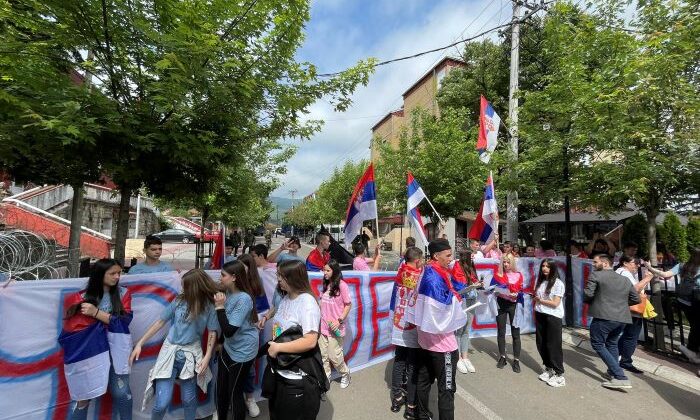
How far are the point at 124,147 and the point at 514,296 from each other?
18.7 feet

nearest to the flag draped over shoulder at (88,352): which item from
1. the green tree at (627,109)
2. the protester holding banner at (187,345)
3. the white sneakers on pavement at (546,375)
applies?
the protester holding banner at (187,345)

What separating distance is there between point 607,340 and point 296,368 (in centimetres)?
478

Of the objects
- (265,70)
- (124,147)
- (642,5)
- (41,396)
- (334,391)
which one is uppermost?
(642,5)

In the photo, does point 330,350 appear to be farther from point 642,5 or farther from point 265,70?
point 642,5

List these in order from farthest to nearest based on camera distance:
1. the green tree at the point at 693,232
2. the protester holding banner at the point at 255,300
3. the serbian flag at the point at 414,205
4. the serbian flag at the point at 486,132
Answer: the green tree at the point at 693,232
the serbian flag at the point at 486,132
the serbian flag at the point at 414,205
the protester holding banner at the point at 255,300

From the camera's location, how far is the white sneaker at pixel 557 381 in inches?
197

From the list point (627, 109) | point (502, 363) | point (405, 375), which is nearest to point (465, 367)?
point (502, 363)

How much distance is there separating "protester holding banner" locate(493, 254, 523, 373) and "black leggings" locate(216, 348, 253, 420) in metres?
3.97

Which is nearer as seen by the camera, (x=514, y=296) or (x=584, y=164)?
(x=514, y=296)

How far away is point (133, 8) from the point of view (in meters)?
4.01

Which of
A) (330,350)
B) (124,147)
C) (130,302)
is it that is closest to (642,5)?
(330,350)

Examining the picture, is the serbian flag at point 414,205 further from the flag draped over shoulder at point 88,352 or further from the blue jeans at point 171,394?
the flag draped over shoulder at point 88,352

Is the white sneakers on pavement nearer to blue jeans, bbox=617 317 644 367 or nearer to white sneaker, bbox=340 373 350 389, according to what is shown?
blue jeans, bbox=617 317 644 367

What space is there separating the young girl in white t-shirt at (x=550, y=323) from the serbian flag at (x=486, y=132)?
4.73 m
